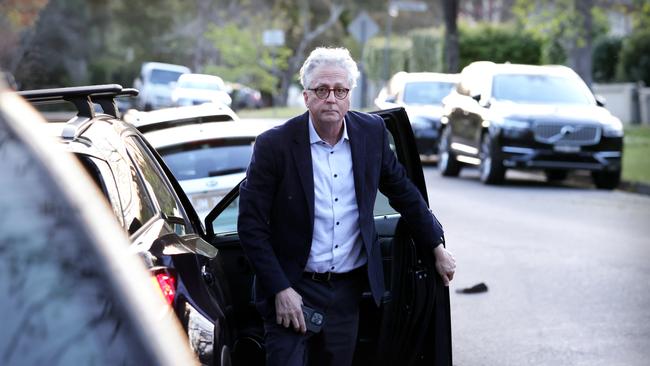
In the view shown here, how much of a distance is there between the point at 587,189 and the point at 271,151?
1636 cm

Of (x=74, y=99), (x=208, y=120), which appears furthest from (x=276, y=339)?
(x=208, y=120)

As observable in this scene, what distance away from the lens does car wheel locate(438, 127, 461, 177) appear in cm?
2298

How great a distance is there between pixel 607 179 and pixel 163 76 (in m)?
32.0

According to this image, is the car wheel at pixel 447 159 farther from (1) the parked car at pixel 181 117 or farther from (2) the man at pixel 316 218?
(2) the man at pixel 316 218

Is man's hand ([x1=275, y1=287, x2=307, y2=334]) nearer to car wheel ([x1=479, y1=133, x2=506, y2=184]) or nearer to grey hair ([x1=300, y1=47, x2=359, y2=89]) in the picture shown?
grey hair ([x1=300, y1=47, x2=359, y2=89])

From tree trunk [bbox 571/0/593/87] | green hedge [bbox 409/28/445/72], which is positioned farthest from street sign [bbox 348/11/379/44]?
green hedge [bbox 409/28/445/72]

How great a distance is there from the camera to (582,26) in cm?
3391

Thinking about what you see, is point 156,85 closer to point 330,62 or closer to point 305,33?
point 305,33

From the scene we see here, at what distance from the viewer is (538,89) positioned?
21359 mm

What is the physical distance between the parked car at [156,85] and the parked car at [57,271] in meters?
45.3

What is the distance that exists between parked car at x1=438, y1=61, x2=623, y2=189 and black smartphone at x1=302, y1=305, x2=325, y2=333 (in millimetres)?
15485

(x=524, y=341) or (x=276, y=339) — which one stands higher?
(x=276, y=339)

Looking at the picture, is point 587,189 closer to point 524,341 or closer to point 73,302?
point 524,341

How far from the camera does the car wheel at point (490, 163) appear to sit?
20.4m
